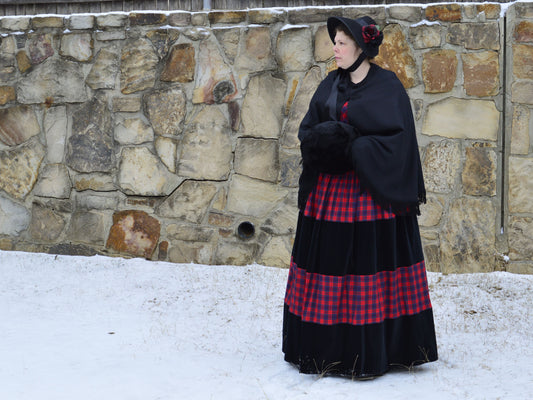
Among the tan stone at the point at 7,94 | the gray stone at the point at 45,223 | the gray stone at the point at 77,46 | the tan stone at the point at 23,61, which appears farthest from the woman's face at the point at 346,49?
the tan stone at the point at 7,94

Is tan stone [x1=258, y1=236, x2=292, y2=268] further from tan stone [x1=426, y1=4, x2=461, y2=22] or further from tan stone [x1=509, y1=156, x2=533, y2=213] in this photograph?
tan stone [x1=426, y1=4, x2=461, y2=22]

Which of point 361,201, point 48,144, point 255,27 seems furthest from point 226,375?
point 48,144

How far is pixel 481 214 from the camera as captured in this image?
15.9ft

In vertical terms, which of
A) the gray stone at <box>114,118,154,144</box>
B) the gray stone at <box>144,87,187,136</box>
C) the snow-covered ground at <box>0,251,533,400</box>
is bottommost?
the snow-covered ground at <box>0,251,533,400</box>

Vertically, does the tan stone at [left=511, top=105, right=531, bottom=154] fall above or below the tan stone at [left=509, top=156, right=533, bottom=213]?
above

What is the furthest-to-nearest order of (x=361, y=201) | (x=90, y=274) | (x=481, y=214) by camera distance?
(x=90, y=274) → (x=481, y=214) → (x=361, y=201)

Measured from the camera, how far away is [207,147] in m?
5.27

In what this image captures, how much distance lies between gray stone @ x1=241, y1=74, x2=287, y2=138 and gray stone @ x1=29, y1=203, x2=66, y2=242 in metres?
1.90

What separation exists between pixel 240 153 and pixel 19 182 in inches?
82.3

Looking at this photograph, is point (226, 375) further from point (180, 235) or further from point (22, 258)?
point (22, 258)

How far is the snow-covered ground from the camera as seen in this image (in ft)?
9.54

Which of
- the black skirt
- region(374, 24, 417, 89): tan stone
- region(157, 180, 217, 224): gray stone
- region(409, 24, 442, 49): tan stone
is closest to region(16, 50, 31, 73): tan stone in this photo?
region(157, 180, 217, 224): gray stone

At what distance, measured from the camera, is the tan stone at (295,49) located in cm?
503

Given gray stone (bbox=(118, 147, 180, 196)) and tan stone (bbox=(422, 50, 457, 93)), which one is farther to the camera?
gray stone (bbox=(118, 147, 180, 196))
